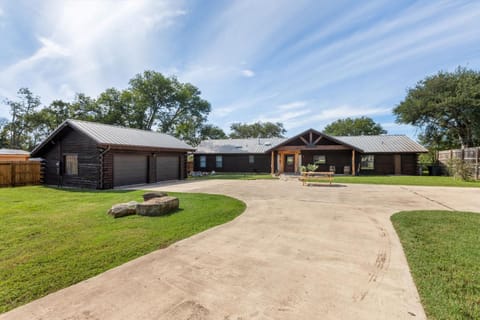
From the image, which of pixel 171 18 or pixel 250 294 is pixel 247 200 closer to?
pixel 250 294

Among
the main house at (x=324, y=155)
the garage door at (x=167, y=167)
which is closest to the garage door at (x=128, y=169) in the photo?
the garage door at (x=167, y=167)

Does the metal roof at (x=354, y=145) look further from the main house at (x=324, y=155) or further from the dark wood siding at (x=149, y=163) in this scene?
the dark wood siding at (x=149, y=163)

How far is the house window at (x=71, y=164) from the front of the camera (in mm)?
12877

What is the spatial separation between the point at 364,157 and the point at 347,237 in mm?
19028

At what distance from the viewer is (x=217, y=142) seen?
27.1 meters

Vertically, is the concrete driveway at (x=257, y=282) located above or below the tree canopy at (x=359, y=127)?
below

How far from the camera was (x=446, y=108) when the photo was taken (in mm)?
21250

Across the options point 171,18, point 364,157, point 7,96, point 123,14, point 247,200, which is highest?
point 7,96

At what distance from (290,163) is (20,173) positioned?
21463 mm

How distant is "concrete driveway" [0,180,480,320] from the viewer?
2.15 metres

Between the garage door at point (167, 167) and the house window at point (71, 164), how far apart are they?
4837 mm

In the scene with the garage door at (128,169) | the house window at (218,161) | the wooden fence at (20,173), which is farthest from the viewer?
the house window at (218,161)

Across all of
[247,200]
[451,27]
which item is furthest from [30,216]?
[451,27]

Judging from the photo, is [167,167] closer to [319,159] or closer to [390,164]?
[319,159]
